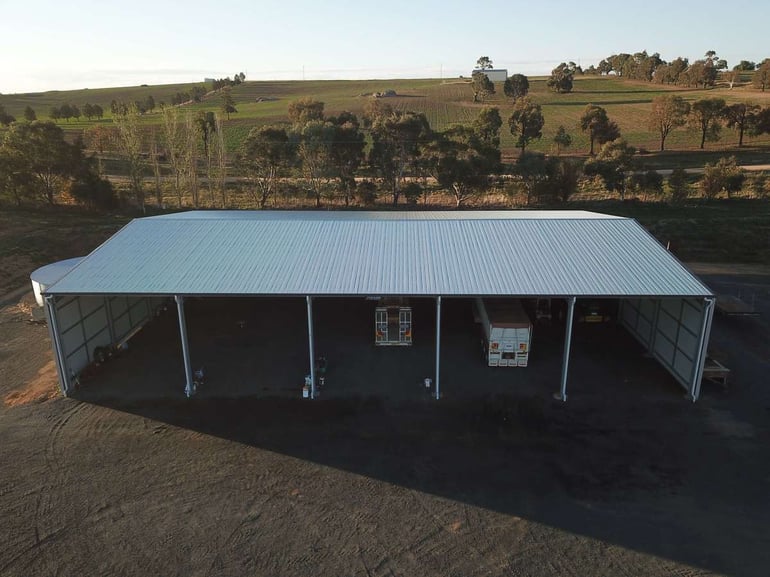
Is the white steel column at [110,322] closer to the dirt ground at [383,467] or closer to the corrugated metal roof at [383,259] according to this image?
the dirt ground at [383,467]

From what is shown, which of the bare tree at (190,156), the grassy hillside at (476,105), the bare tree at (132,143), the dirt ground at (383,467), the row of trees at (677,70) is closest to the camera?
the dirt ground at (383,467)

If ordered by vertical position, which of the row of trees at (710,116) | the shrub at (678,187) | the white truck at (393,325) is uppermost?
the row of trees at (710,116)

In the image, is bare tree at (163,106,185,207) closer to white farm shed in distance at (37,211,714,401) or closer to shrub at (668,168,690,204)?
white farm shed in distance at (37,211,714,401)

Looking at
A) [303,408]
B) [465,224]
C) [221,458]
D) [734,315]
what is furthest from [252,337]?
[734,315]

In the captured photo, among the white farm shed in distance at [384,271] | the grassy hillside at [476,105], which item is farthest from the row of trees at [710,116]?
the white farm shed in distance at [384,271]

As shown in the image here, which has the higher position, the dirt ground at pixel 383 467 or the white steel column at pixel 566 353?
the white steel column at pixel 566 353

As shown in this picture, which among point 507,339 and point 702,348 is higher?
point 702,348

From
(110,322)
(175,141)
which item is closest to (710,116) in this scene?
(175,141)

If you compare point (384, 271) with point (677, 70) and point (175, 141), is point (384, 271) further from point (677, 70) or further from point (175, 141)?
point (677, 70)
